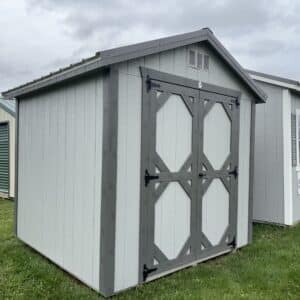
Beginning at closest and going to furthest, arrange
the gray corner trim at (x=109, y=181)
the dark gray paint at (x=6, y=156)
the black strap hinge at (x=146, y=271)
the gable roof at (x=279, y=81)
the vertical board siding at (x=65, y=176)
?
the gray corner trim at (x=109, y=181)
the vertical board siding at (x=65, y=176)
the black strap hinge at (x=146, y=271)
the gable roof at (x=279, y=81)
the dark gray paint at (x=6, y=156)

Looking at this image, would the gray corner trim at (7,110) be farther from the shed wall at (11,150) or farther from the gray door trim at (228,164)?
the gray door trim at (228,164)

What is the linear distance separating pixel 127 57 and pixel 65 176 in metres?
1.67

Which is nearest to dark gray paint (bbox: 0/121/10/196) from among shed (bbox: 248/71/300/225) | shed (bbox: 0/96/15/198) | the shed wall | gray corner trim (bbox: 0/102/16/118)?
shed (bbox: 0/96/15/198)

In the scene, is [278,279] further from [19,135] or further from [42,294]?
[19,135]

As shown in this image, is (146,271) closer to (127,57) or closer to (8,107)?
(127,57)

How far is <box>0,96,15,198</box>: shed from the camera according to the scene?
9977 mm

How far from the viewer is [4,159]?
1038 cm

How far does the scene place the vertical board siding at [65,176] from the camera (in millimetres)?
3680

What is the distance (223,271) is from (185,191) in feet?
3.71

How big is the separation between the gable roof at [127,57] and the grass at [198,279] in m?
2.34

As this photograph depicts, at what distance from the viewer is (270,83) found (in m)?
6.98

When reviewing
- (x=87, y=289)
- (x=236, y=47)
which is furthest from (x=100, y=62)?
(x=236, y=47)

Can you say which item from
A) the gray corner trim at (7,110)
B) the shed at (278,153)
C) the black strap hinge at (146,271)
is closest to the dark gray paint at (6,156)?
the gray corner trim at (7,110)

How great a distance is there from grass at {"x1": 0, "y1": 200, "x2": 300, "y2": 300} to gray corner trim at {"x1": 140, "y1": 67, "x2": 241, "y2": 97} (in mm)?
2359
